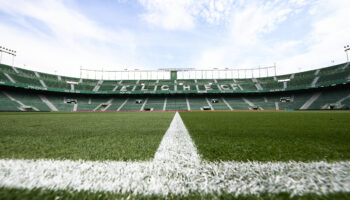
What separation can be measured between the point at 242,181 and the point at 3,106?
93.0 ft

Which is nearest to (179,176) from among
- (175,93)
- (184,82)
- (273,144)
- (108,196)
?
(108,196)

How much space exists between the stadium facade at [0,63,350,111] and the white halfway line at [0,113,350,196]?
25556 millimetres

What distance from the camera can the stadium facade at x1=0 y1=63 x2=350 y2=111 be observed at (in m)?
21.3

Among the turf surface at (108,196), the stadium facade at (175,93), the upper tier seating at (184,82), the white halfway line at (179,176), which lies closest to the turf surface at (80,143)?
A: the white halfway line at (179,176)

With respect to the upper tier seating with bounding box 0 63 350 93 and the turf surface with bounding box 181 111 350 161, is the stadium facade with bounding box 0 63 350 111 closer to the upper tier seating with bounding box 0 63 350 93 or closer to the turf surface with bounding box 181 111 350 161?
the upper tier seating with bounding box 0 63 350 93

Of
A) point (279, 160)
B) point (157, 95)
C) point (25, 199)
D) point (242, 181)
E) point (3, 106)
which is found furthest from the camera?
point (157, 95)

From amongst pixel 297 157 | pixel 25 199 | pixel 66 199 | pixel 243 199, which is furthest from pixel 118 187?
pixel 297 157

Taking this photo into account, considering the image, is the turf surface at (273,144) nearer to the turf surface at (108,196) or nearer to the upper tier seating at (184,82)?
the turf surface at (108,196)

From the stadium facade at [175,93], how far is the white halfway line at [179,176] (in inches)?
1006

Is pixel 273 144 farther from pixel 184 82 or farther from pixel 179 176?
pixel 184 82

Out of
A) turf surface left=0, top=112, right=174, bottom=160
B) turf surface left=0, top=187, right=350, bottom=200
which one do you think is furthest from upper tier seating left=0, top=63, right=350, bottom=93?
turf surface left=0, top=187, right=350, bottom=200

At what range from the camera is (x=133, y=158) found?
32.0 inches

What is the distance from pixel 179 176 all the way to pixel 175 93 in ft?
93.3

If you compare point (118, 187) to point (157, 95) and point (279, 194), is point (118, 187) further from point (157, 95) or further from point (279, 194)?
point (157, 95)
